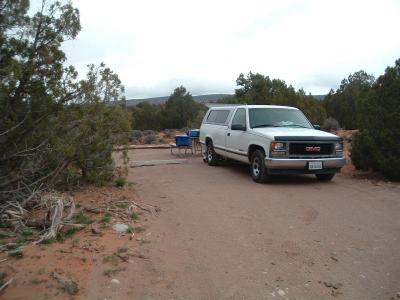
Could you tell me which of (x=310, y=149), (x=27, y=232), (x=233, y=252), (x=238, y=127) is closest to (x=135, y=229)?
(x=27, y=232)

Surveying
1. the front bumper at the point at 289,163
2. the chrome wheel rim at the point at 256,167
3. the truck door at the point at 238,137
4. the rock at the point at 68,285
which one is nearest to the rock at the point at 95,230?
the rock at the point at 68,285

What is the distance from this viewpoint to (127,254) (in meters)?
4.89

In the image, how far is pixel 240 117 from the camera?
1093 centimetres

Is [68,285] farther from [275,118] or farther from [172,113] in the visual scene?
[172,113]

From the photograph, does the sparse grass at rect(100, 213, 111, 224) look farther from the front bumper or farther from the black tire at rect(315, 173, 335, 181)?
the black tire at rect(315, 173, 335, 181)

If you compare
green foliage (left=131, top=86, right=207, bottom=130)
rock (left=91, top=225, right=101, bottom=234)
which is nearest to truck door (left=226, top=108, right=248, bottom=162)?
rock (left=91, top=225, right=101, bottom=234)

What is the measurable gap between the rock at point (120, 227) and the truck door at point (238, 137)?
4763mm

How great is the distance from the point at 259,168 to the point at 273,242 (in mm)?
4135

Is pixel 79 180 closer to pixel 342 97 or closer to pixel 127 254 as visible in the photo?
pixel 127 254

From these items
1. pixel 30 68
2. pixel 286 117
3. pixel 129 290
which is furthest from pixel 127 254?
pixel 286 117

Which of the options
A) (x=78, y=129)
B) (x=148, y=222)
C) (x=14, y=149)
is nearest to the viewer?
(x=14, y=149)

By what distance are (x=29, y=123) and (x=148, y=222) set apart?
214 centimetres

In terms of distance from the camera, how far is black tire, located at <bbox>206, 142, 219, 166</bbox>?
1256 cm

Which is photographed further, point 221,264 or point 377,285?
point 221,264
